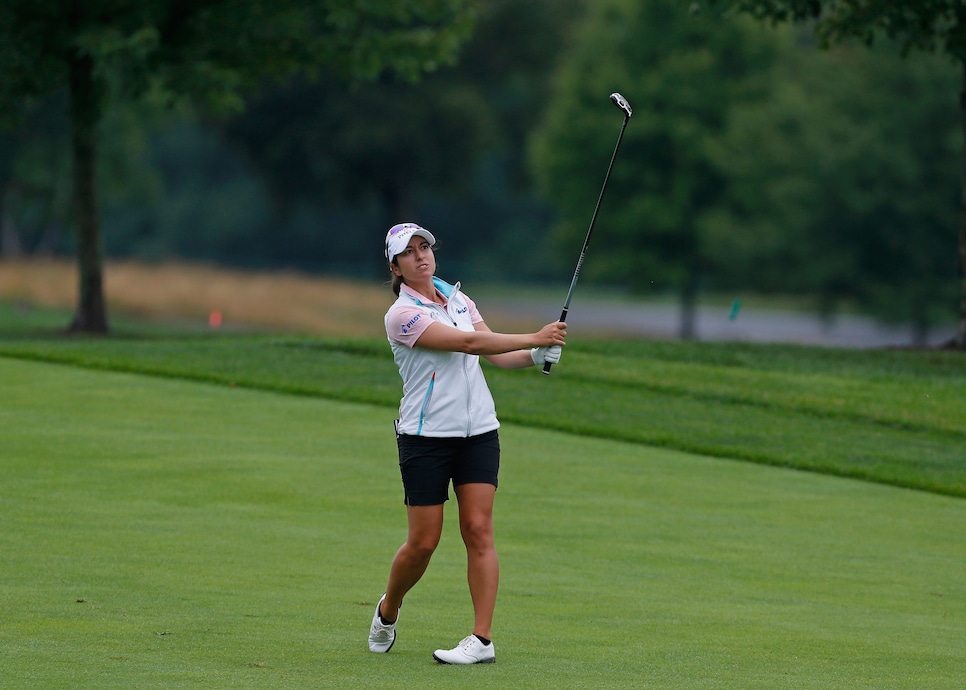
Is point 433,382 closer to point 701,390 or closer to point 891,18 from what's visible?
point 701,390

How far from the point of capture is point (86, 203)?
2708 cm

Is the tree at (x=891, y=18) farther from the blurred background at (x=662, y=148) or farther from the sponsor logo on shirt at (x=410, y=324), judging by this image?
the sponsor logo on shirt at (x=410, y=324)

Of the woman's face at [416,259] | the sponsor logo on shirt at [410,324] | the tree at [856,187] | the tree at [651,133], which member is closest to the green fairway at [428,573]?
the sponsor logo on shirt at [410,324]

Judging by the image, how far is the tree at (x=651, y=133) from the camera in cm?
4906

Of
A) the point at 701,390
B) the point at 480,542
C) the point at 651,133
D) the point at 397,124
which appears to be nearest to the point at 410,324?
the point at 480,542

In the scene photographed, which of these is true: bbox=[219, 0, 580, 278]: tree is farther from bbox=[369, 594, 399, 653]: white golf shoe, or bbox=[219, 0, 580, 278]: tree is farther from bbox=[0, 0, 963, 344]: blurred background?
bbox=[369, 594, 399, 653]: white golf shoe

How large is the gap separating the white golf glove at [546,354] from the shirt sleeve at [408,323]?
51 centimetres

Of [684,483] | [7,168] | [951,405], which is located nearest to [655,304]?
[7,168]

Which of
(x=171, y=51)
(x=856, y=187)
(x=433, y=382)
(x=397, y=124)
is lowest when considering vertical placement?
(x=433, y=382)

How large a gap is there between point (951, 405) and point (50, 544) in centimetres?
1150

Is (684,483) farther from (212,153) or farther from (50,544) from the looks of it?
(212,153)

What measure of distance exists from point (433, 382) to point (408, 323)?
28cm

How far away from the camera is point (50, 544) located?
9305 mm

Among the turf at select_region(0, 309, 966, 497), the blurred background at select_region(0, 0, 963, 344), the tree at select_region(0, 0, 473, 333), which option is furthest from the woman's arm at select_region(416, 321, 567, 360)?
the tree at select_region(0, 0, 473, 333)
